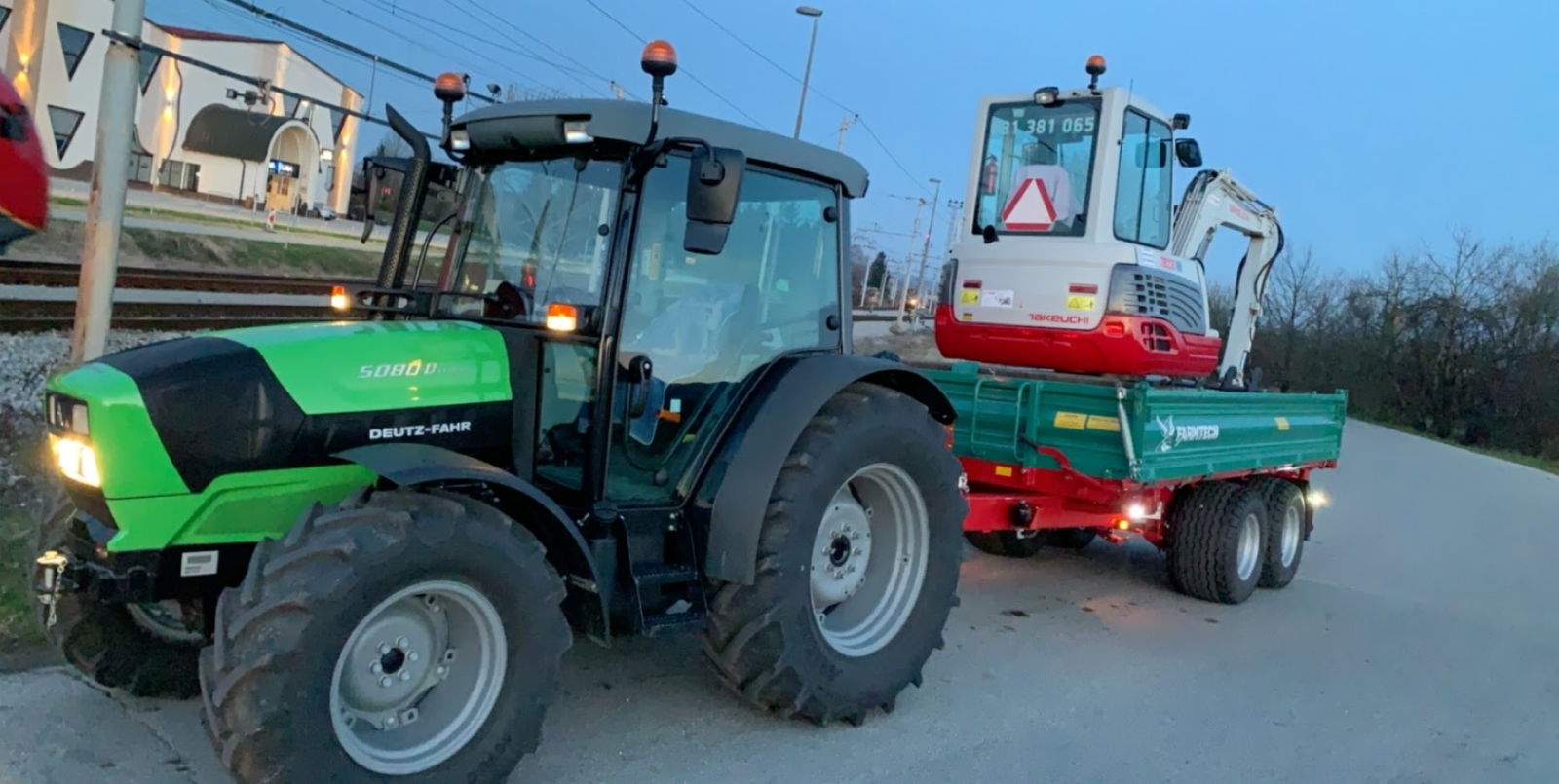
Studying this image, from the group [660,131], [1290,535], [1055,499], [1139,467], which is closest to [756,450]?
[660,131]

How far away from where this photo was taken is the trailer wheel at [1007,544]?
841 cm

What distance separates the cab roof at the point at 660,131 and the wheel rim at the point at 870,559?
1279 mm

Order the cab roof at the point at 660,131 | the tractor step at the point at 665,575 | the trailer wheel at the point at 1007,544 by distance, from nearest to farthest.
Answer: the cab roof at the point at 660,131
the tractor step at the point at 665,575
the trailer wheel at the point at 1007,544

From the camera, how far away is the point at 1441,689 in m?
6.29

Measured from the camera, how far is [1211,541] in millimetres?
7551

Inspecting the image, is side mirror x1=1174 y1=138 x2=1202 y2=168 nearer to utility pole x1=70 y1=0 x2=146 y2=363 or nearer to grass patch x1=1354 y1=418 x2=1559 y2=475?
utility pole x1=70 y1=0 x2=146 y2=363

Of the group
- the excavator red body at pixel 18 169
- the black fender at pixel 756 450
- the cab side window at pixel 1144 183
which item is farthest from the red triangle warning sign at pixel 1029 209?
the excavator red body at pixel 18 169

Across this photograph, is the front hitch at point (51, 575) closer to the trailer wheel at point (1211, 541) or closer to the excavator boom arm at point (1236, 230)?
the trailer wheel at point (1211, 541)

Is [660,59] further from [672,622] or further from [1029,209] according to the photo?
[1029,209]

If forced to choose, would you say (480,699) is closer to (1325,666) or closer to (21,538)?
(21,538)

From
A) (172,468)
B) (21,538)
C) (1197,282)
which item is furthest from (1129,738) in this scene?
(21,538)

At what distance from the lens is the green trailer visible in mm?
6512

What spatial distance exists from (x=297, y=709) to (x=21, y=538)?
12.3 feet

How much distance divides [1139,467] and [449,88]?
13.2 ft
